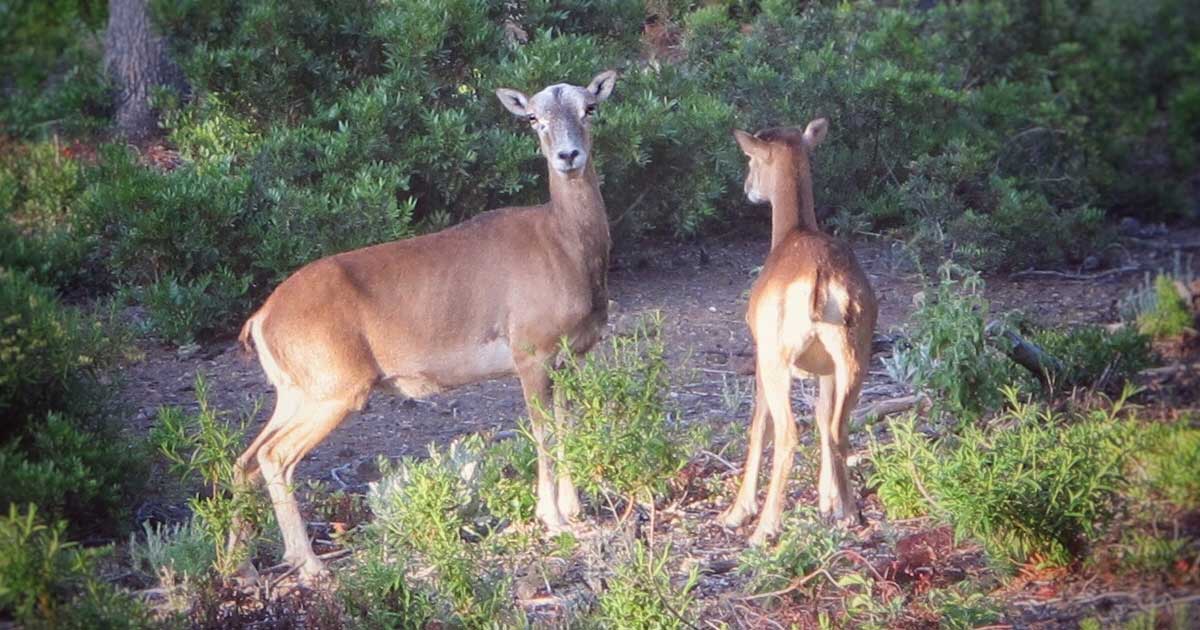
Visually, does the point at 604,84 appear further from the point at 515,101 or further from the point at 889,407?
the point at 889,407

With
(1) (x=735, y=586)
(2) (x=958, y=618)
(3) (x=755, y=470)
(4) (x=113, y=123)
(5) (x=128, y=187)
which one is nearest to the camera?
(2) (x=958, y=618)

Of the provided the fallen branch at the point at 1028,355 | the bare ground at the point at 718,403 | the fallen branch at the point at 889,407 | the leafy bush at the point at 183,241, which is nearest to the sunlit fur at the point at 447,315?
the bare ground at the point at 718,403

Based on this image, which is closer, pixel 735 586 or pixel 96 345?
pixel 735 586

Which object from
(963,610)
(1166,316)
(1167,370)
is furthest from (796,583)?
(1166,316)

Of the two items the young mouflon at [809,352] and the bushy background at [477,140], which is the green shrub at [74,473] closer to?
the young mouflon at [809,352]

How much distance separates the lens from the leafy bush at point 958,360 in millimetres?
8828

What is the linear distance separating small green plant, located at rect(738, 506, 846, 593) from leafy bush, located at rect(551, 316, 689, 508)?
577 mm

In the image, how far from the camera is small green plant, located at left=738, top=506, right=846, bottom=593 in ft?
22.2

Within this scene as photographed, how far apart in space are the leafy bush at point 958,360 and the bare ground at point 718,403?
739 mm

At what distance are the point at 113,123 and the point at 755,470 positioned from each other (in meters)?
9.24

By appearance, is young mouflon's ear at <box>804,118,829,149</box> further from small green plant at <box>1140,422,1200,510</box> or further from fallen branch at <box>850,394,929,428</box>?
small green plant at <box>1140,422,1200,510</box>

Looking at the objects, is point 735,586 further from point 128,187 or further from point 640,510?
point 128,187

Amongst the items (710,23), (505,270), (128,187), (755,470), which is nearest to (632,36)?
(710,23)

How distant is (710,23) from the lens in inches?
577
